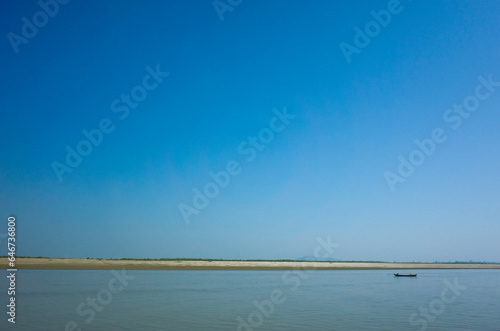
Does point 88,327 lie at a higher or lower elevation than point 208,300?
lower

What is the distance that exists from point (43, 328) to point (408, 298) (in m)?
28.6

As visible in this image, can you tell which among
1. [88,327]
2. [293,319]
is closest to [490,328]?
[293,319]

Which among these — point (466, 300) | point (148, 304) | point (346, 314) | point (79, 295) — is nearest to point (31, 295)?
point (79, 295)

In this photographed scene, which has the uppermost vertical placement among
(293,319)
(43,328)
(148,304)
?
(148,304)

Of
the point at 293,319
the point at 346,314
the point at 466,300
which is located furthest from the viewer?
the point at 466,300

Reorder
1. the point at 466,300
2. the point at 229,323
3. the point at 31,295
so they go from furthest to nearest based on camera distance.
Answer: the point at 466,300 < the point at 31,295 < the point at 229,323

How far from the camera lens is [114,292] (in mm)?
33656

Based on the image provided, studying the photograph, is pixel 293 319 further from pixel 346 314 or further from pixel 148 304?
pixel 148 304

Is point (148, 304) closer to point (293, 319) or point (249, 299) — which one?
point (249, 299)

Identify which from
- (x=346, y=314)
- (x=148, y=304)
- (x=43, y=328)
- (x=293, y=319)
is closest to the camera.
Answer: (x=43, y=328)

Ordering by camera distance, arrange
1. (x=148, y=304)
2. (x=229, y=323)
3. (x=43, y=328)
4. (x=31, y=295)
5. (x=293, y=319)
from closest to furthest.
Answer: (x=43, y=328), (x=229, y=323), (x=293, y=319), (x=148, y=304), (x=31, y=295)

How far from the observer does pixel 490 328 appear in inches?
815

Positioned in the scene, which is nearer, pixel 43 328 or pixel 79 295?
pixel 43 328

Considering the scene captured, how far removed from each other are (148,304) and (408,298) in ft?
72.0
